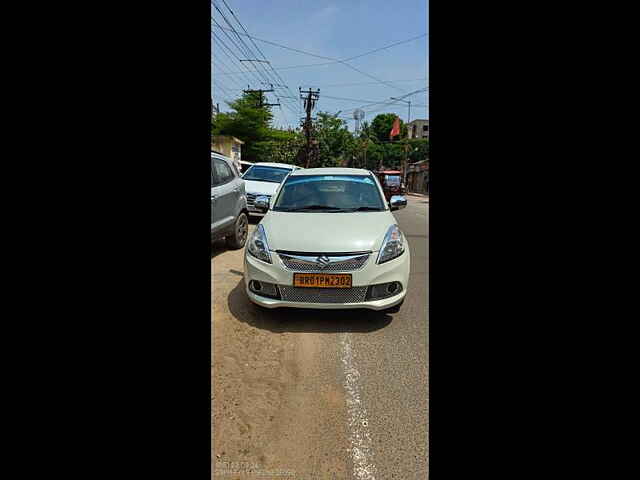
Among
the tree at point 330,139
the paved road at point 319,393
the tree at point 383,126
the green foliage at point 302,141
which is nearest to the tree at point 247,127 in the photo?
the green foliage at point 302,141

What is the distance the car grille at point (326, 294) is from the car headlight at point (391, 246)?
32cm

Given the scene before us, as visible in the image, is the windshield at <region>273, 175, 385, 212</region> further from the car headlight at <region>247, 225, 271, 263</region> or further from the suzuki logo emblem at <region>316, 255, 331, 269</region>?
the suzuki logo emblem at <region>316, 255, 331, 269</region>

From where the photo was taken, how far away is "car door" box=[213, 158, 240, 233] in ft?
16.5

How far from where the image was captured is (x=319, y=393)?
7.04 feet

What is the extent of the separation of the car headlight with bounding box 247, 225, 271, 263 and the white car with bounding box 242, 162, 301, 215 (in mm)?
4907

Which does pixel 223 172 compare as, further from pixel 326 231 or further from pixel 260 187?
pixel 260 187

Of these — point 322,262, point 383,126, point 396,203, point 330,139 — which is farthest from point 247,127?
point 383,126

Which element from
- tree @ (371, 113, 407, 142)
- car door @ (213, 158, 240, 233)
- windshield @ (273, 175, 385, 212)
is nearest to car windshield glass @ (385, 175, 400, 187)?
car door @ (213, 158, 240, 233)

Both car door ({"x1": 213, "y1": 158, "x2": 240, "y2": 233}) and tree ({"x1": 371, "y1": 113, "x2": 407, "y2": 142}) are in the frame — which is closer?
car door ({"x1": 213, "y1": 158, "x2": 240, "y2": 233})

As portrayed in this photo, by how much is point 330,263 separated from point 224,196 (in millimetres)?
2970
